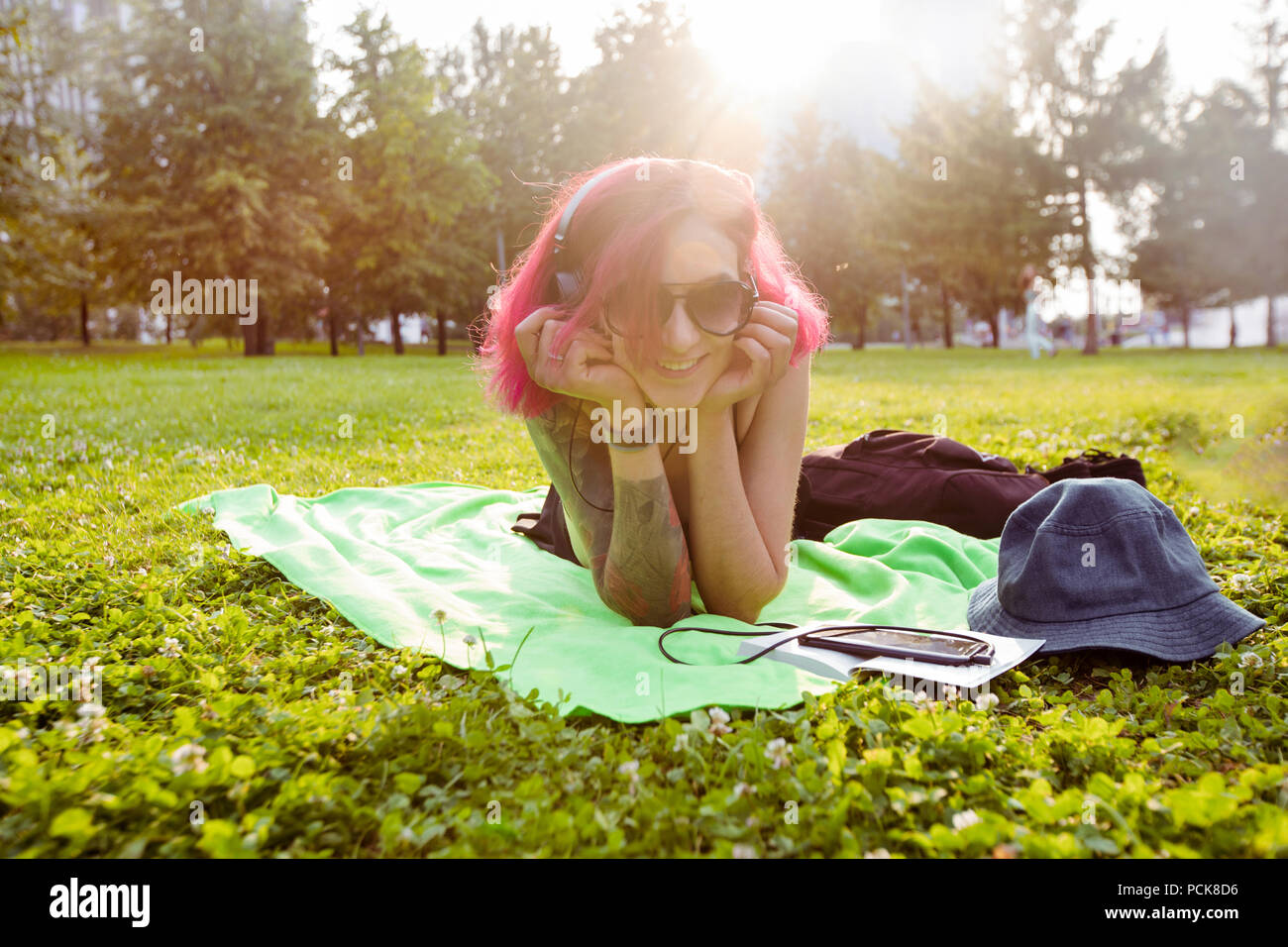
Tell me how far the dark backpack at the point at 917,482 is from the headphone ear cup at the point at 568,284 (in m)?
2.16

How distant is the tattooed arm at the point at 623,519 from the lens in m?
2.79

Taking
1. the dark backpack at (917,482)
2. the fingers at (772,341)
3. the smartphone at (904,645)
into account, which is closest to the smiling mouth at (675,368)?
the fingers at (772,341)

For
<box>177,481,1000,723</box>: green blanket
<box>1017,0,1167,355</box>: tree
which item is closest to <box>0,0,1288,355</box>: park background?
<box>1017,0,1167,355</box>: tree

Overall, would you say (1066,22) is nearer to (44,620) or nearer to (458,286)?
(458,286)

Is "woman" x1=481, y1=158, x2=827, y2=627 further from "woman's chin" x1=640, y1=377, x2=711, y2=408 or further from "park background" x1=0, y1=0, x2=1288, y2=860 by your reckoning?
"park background" x1=0, y1=0, x2=1288, y2=860

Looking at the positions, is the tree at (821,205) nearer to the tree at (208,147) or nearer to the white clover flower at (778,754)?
the tree at (208,147)

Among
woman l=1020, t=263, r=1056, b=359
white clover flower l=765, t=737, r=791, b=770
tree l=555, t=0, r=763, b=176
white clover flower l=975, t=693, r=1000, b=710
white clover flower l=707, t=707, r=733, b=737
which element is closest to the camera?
white clover flower l=765, t=737, r=791, b=770

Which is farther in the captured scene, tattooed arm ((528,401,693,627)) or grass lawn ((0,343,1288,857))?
tattooed arm ((528,401,693,627))

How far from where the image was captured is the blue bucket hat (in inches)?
108

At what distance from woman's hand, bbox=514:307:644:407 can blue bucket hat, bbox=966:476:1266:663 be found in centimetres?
160

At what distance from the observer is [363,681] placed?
8.68 ft

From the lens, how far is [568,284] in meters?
2.80
